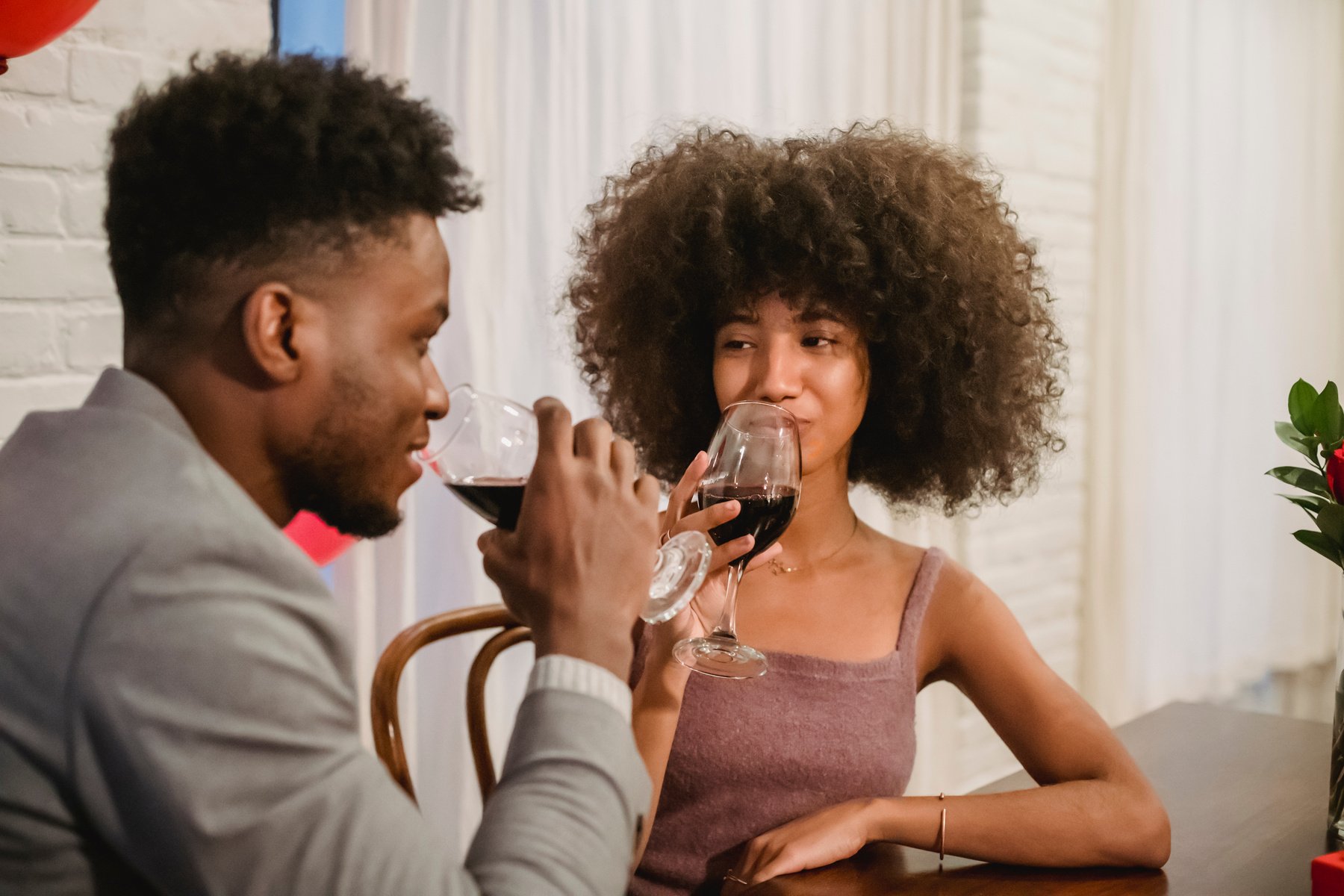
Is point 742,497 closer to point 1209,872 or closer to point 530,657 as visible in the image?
point 1209,872

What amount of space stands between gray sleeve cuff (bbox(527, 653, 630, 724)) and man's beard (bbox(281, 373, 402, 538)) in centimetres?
20

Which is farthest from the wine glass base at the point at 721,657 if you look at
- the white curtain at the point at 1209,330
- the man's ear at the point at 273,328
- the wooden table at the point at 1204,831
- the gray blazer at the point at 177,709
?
the white curtain at the point at 1209,330

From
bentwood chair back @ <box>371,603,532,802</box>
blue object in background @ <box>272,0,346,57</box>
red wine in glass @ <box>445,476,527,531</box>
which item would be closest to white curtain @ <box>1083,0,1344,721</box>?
blue object in background @ <box>272,0,346,57</box>

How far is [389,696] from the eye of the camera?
1.69m

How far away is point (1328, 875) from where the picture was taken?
1.23 metres

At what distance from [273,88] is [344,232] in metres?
0.12

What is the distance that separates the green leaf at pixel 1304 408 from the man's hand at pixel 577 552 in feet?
3.02

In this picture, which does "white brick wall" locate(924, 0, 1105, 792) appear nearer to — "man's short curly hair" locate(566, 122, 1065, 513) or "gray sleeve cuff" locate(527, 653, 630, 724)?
"man's short curly hair" locate(566, 122, 1065, 513)

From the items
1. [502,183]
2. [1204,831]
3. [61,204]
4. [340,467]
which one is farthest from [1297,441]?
[61,204]

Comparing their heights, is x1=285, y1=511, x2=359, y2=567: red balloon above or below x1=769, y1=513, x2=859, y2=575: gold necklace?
above

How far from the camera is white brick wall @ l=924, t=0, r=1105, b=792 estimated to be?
376 centimetres

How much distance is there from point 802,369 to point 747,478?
1.22 ft

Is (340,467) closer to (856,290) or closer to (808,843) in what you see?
(808,843)

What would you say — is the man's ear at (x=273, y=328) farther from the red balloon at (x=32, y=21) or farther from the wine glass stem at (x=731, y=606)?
the red balloon at (x=32, y=21)
